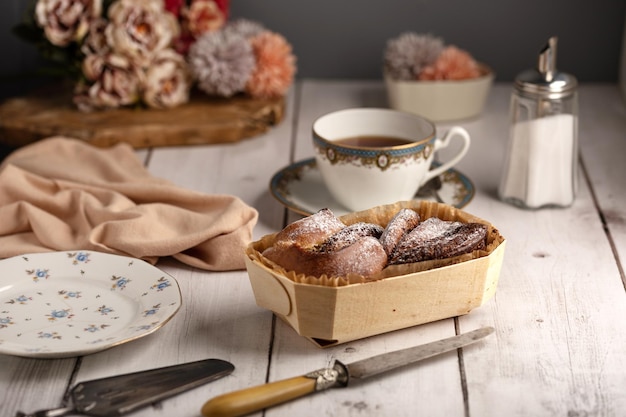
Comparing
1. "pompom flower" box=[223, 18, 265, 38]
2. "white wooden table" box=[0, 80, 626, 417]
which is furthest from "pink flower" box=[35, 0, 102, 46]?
"white wooden table" box=[0, 80, 626, 417]

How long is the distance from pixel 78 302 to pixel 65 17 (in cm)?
75

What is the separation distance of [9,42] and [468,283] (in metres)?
1.28

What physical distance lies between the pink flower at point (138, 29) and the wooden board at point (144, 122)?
12cm

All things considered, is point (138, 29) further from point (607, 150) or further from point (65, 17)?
point (607, 150)

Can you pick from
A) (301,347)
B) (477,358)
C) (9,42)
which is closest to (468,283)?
(477,358)

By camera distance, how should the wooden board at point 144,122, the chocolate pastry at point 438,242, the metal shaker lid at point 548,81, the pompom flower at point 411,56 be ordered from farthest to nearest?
the pompom flower at point 411,56 → the wooden board at point 144,122 → the metal shaker lid at point 548,81 → the chocolate pastry at point 438,242

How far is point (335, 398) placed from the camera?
0.82 metres

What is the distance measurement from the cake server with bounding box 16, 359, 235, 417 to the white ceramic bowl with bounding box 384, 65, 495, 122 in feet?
2.84

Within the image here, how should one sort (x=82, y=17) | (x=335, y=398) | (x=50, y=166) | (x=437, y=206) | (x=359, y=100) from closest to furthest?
(x=335, y=398), (x=437, y=206), (x=50, y=166), (x=82, y=17), (x=359, y=100)

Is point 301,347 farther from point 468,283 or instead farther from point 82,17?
point 82,17

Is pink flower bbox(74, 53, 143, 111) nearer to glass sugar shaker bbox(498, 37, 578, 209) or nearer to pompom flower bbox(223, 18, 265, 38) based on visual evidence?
pompom flower bbox(223, 18, 265, 38)

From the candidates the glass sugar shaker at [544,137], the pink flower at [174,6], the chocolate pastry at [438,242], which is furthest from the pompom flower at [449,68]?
the chocolate pastry at [438,242]

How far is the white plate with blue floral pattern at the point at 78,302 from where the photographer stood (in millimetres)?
872

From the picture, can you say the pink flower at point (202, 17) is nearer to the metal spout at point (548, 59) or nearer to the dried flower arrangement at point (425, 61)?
the dried flower arrangement at point (425, 61)
